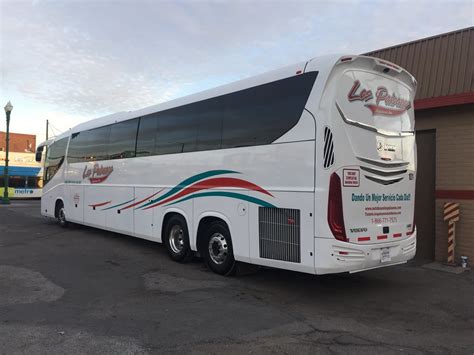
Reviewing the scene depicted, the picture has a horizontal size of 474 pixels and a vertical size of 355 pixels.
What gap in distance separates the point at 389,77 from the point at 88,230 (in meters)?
11.4

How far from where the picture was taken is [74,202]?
1448 centimetres

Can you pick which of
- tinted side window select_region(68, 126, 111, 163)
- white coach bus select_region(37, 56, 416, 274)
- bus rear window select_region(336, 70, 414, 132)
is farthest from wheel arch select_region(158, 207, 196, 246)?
bus rear window select_region(336, 70, 414, 132)

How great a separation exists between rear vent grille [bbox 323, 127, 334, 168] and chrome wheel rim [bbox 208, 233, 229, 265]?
2.73m

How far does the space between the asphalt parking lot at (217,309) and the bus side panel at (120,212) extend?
1.62 metres

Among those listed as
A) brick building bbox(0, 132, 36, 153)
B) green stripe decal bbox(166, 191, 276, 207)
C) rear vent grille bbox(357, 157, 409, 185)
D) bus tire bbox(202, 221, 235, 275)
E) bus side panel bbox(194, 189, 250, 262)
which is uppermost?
brick building bbox(0, 132, 36, 153)

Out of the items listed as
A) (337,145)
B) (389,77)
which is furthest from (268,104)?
(389,77)

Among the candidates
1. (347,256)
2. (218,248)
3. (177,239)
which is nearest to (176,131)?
(177,239)

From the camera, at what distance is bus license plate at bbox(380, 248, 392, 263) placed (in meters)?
6.66

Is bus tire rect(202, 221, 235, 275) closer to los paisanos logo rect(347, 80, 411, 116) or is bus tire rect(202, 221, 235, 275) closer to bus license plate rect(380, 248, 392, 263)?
bus license plate rect(380, 248, 392, 263)

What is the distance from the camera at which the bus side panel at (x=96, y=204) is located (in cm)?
1246

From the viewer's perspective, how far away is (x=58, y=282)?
7.46m

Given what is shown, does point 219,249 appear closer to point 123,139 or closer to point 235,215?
point 235,215

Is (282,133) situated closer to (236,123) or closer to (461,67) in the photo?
(236,123)

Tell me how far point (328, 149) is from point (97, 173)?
8.61 m
